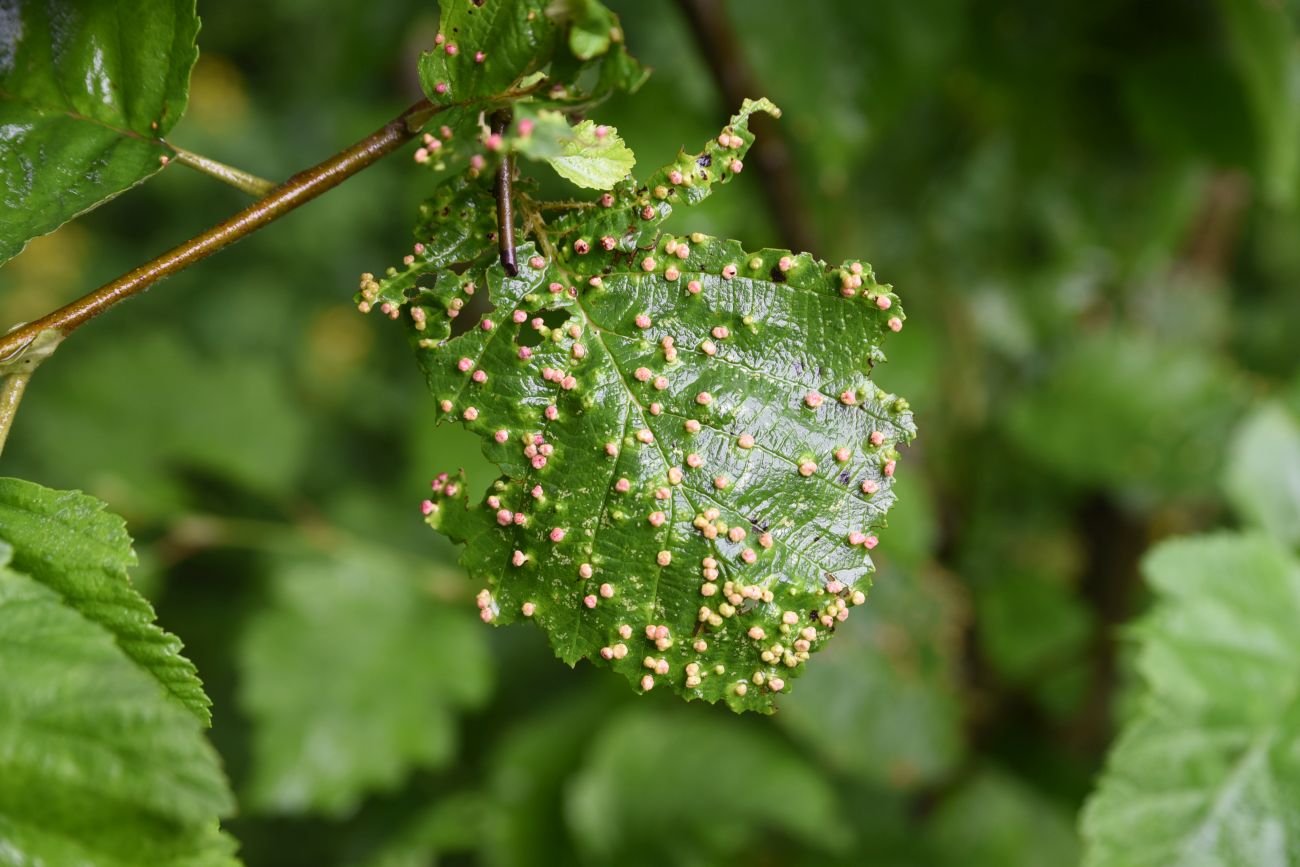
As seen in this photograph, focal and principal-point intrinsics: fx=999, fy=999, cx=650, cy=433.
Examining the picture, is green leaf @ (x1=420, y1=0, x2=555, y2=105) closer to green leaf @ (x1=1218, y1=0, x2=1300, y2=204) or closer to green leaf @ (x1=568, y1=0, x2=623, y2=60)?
green leaf @ (x1=568, y1=0, x2=623, y2=60)

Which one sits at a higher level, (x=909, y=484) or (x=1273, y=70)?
(x=1273, y=70)

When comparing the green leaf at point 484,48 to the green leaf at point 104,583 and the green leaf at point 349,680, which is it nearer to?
the green leaf at point 104,583

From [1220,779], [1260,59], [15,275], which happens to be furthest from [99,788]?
[15,275]

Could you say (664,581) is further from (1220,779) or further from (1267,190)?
(1267,190)

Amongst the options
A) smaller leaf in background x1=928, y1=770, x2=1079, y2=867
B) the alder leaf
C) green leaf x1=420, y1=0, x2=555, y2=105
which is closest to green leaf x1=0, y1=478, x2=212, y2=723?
the alder leaf

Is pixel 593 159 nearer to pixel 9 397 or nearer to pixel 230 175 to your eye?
pixel 230 175

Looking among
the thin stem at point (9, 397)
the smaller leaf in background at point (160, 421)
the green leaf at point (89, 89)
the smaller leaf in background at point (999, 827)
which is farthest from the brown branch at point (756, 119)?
the smaller leaf in background at point (160, 421)

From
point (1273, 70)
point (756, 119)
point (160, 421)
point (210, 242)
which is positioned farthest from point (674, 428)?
point (160, 421)

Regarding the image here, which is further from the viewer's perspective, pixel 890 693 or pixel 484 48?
pixel 890 693
